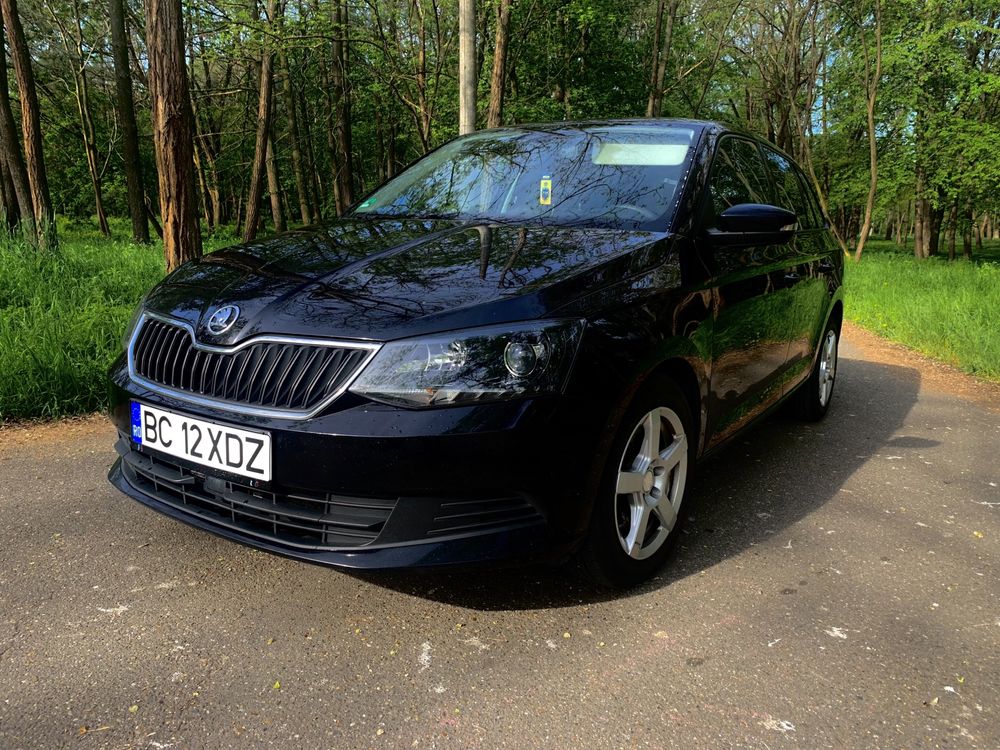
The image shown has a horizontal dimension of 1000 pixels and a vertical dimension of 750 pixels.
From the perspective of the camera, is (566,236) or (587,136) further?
(587,136)

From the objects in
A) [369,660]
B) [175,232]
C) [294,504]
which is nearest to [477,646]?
[369,660]

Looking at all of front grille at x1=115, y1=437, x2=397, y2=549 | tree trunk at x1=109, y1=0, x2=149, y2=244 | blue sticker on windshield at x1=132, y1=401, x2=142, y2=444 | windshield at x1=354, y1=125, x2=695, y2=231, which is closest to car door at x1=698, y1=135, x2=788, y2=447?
windshield at x1=354, y1=125, x2=695, y2=231

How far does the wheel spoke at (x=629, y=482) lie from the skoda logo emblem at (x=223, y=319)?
1263 mm

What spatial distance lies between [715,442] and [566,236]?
108 cm

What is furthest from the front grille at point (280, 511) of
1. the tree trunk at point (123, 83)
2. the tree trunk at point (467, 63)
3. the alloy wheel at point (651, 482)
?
the tree trunk at point (123, 83)

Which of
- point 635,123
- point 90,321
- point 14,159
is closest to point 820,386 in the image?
point 635,123

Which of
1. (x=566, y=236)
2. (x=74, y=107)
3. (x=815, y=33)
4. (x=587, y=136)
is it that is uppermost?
(x=815, y=33)

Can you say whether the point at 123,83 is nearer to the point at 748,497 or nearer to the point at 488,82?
the point at 488,82

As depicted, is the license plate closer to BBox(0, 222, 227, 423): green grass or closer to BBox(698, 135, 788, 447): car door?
BBox(0, 222, 227, 423): green grass

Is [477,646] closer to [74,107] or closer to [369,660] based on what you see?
[369,660]

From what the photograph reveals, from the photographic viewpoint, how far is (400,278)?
89.4 inches

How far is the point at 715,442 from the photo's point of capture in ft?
9.89

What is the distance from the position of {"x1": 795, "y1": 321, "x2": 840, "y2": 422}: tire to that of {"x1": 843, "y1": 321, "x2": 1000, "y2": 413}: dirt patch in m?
1.43

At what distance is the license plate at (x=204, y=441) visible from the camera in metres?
2.03
